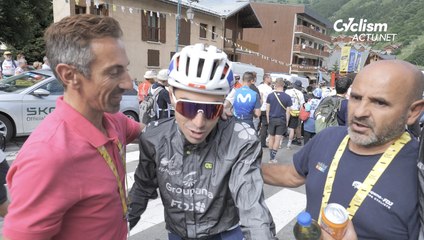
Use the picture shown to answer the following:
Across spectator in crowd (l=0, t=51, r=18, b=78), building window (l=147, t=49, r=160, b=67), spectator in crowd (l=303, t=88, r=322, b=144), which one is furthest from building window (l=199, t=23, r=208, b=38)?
spectator in crowd (l=303, t=88, r=322, b=144)

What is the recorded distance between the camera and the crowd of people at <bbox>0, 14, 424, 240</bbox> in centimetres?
124

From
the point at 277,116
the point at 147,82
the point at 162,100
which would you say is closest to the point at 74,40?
the point at 162,100

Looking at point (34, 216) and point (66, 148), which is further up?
point (66, 148)

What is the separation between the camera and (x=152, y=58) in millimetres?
23578

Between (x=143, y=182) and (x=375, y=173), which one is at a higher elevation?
(x=375, y=173)

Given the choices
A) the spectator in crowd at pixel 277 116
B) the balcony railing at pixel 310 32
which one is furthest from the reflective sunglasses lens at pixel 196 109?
the balcony railing at pixel 310 32

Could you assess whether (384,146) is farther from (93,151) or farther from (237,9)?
(237,9)

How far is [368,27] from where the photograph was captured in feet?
313

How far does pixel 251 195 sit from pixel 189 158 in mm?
392

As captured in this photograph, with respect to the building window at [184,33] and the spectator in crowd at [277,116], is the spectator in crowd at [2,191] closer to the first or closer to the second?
the spectator in crowd at [277,116]

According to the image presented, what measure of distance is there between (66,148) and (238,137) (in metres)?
0.81

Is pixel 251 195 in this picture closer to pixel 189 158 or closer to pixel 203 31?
pixel 189 158

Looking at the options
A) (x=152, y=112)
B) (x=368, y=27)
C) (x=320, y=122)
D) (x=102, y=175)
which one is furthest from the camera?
(x=368, y=27)

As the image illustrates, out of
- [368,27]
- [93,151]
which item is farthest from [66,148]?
[368,27]
